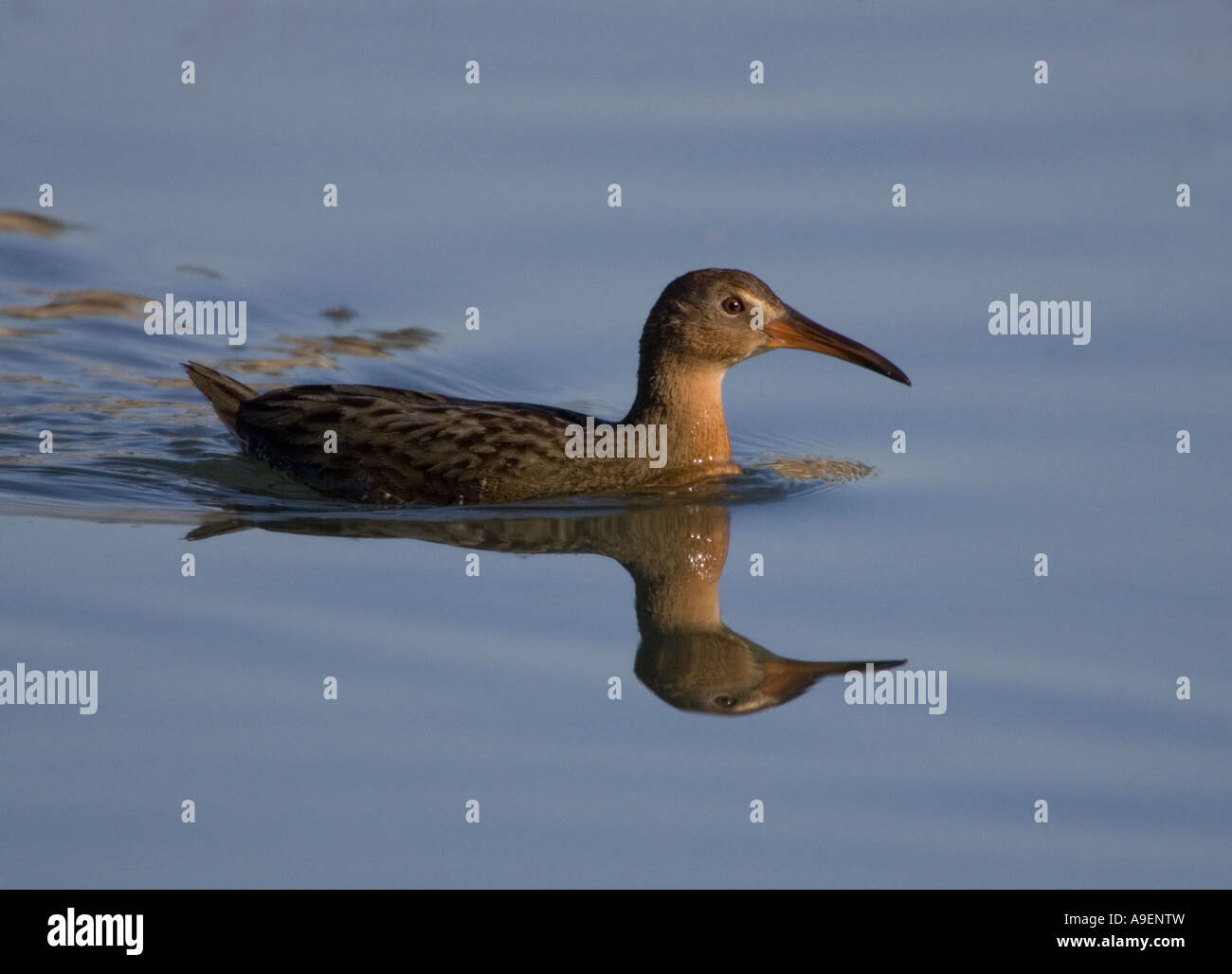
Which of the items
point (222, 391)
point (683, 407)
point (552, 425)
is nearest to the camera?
point (552, 425)

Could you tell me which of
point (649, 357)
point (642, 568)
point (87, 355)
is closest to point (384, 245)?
point (87, 355)

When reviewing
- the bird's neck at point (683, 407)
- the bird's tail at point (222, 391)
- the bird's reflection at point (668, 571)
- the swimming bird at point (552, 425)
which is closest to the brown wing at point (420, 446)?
the swimming bird at point (552, 425)

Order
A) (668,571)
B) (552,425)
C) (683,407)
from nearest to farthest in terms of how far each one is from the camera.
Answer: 1. (668,571)
2. (552,425)
3. (683,407)

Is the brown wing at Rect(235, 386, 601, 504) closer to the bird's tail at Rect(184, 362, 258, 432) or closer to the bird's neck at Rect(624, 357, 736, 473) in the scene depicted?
the bird's neck at Rect(624, 357, 736, 473)

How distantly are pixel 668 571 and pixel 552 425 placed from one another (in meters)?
1.44

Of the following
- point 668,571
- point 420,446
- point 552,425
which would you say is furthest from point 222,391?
point 668,571

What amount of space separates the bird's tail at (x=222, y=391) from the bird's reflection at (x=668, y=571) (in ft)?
4.73

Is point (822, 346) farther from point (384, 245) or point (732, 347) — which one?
point (384, 245)

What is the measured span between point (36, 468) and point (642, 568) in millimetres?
4004

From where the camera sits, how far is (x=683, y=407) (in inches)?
490

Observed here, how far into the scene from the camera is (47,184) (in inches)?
631

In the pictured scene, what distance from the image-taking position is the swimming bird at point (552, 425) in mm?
12062

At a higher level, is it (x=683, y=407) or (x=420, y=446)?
(x=683, y=407)

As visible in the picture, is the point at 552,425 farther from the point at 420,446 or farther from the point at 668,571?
the point at 668,571
